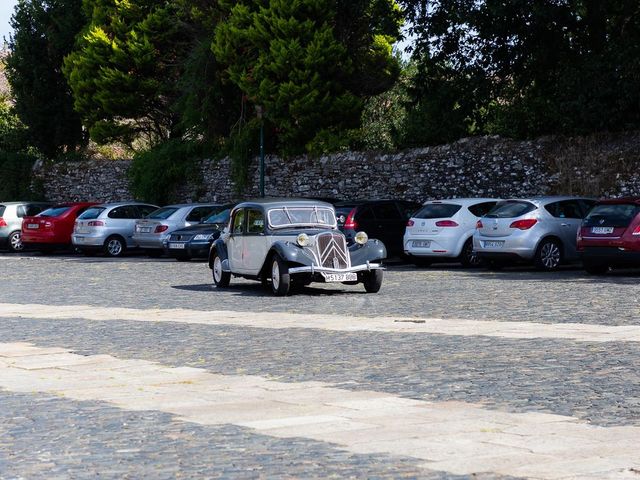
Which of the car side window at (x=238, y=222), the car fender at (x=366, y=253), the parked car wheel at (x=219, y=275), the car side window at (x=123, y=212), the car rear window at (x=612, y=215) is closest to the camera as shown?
the car fender at (x=366, y=253)

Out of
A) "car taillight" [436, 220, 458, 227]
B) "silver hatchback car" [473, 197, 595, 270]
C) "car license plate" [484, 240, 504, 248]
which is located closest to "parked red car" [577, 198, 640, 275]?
"silver hatchback car" [473, 197, 595, 270]

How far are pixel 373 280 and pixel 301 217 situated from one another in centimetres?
176

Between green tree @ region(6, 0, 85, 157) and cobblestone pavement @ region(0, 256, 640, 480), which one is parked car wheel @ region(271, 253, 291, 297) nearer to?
cobblestone pavement @ region(0, 256, 640, 480)

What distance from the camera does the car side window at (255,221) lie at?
20.7 m

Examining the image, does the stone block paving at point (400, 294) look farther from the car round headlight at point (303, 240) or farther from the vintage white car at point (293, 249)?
the car round headlight at point (303, 240)

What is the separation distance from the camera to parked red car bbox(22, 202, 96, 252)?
36875 mm

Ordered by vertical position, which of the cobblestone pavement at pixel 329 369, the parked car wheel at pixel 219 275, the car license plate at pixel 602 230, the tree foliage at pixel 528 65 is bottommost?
the cobblestone pavement at pixel 329 369

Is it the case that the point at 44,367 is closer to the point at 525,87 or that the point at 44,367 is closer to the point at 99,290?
the point at 99,290

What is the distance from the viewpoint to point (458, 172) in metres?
34.2

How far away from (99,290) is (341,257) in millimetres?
4782

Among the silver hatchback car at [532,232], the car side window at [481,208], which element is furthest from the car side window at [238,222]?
the car side window at [481,208]

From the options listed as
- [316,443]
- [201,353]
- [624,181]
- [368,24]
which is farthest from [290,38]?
[316,443]

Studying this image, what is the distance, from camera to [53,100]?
51750 mm

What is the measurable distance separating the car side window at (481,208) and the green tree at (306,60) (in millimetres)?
10698
